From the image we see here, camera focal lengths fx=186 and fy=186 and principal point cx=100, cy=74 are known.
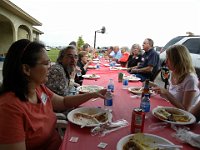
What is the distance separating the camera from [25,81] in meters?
1.17

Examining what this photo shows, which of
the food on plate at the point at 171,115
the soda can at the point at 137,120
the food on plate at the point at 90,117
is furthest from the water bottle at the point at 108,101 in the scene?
the soda can at the point at 137,120

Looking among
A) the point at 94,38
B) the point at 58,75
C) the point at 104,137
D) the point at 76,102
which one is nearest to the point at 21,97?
the point at 104,137

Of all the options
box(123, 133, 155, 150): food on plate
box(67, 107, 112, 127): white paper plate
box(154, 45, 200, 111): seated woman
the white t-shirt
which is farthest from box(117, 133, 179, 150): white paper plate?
the white t-shirt

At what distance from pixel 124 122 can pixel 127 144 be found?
333 mm

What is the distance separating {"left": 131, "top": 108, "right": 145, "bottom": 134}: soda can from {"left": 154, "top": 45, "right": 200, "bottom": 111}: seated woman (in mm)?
771

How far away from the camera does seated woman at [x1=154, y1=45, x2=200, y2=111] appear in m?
1.83

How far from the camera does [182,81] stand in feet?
6.56

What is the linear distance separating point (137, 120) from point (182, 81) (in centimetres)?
110

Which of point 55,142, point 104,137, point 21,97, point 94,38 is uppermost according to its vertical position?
point 94,38

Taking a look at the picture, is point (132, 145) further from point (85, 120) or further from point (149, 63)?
point (149, 63)

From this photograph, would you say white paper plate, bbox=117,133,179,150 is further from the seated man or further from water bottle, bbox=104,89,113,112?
the seated man

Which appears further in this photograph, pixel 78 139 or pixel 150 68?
pixel 150 68

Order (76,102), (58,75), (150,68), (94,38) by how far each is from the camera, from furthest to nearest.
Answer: (94,38) → (150,68) → (58,75) → (76,102)

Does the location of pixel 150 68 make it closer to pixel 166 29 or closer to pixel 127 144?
pixel 127 144
